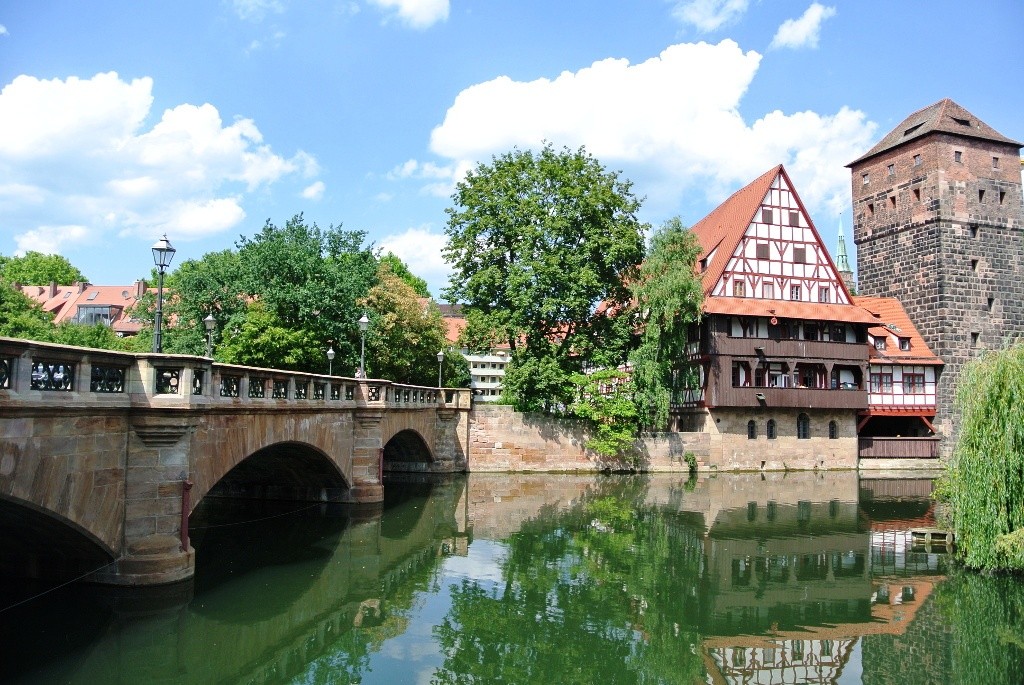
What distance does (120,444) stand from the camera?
1162 centimetres

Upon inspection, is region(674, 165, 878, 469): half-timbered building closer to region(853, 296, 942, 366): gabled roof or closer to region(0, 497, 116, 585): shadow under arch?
region(853, 296, 942, 366): gabled roof

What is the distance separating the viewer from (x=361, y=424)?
2264cm

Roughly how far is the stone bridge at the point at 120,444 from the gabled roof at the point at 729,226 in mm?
25902

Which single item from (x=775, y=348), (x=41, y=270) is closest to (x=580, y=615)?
(x=775, y=348)

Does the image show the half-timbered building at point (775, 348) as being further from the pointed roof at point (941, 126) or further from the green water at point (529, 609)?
the green water at point (529, 609)

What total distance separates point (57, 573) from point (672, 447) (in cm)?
2916

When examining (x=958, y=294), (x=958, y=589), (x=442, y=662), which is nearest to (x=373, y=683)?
(x=442, y=662)

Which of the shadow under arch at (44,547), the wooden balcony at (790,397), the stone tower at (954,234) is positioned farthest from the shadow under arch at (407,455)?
the stone tower at (954,234)

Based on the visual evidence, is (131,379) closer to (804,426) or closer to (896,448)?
(804,426)

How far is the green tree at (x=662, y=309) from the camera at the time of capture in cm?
3566

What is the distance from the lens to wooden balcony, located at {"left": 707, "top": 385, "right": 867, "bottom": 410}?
37781mm

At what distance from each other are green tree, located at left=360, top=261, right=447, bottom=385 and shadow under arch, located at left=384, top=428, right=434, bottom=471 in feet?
19.1

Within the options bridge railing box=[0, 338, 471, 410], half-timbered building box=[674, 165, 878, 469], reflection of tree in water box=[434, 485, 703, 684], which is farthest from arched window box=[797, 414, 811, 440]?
bridge railing box=[0, 338, 471, 410]

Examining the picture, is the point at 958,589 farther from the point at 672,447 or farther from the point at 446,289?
the point at 446,289
